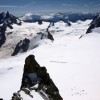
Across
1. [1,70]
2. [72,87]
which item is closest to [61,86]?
[72,87]

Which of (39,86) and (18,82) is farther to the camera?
(18,82)

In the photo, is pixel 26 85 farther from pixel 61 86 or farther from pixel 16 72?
pixel 16 72

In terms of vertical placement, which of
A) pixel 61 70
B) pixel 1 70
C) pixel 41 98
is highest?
pixel 41 98

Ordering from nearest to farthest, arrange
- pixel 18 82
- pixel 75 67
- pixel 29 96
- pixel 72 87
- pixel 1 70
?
pixel 29 96 → pixel 72 87 → pixel 18 82 → pixel 75 67 → pixel 1 70

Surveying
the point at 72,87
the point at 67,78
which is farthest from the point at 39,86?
the point at 67,78

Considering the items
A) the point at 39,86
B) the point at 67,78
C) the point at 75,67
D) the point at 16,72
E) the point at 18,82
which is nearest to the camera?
the point at 39,86

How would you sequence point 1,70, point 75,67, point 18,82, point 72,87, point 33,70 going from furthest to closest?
point 1,70 < point 75,67 < point 18,82 < point 72,87 < point 33,70

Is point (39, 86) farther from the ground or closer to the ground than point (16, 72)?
farther from the ground

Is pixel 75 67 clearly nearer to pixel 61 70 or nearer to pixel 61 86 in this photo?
pixel 61 70

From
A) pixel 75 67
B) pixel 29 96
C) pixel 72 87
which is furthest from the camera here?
pixel 75 67
